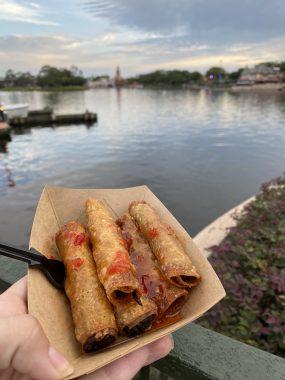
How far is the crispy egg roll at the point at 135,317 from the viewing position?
2141 millimetres

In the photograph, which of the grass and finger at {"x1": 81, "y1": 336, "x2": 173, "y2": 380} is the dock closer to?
the grass

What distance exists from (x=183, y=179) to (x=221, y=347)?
24064mm

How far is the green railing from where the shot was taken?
1676 millimetres

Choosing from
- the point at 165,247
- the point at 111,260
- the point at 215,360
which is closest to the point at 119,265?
the point at 111,260

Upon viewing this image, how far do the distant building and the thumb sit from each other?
186 meters

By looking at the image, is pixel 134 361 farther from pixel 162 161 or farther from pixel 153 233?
pixel 162 161

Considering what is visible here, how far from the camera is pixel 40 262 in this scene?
2.29 metres

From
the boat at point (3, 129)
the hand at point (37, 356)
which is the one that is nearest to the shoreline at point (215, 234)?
the hand at point (37, 356)

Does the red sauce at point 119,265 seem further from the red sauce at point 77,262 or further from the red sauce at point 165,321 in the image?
the red sauce at point 165,321

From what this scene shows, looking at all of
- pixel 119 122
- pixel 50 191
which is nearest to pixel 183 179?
pixel 50 191

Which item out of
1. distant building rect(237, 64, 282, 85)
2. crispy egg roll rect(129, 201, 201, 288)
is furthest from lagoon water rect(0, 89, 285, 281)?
distant building rect(237, 64, 282, 85)

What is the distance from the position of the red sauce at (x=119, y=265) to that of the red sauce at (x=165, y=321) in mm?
429

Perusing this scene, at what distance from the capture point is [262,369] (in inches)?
66.4

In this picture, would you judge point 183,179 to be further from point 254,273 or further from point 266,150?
point 254,273
